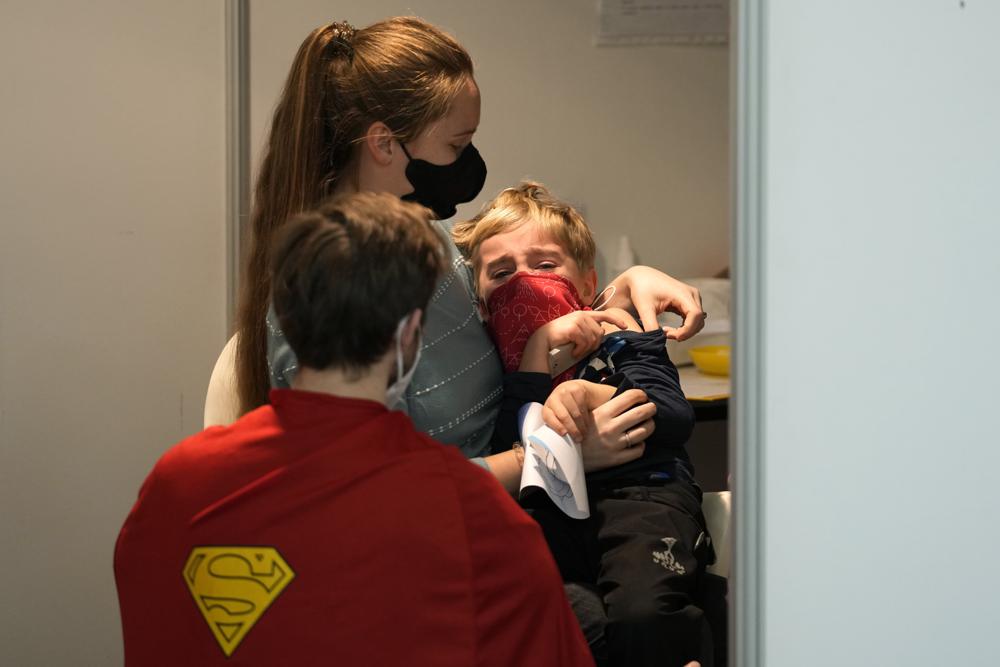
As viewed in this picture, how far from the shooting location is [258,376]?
160 centimetres

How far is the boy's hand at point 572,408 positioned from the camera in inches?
54.5

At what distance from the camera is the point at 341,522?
0.98 meters

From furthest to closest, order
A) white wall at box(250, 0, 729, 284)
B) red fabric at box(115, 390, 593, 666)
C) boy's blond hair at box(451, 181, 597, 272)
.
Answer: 1. white wall at box(250, 0, 729, 284)
2. boy's blond hair at box(451, 181, 597, 272)
3. red fabric at box(115, 390, 593, 666)

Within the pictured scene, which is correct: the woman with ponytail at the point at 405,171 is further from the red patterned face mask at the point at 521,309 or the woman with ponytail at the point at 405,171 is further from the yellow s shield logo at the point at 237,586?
the yellow s shield logo at the point at 237,586

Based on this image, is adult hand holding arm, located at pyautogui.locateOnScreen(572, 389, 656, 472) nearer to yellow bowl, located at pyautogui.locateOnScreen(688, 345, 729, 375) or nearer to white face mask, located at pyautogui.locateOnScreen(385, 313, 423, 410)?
white face mask, located at pyautogui.locateOnScreen(385, 313, 423, 410)

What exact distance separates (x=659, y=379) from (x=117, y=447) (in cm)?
141

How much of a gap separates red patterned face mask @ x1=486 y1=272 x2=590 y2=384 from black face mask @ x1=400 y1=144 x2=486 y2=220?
0.51 feet

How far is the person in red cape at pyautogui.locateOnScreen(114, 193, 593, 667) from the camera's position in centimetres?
97

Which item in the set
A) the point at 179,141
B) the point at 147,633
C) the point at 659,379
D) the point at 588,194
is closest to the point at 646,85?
the point at 588,194

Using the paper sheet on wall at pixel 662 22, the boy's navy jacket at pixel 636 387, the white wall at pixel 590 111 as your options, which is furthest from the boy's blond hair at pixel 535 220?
the paper sheet on wall at pixel 662 22

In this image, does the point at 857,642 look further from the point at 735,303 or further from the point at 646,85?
the point at 646,85

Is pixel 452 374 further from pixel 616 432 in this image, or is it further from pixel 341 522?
pixel 341 522

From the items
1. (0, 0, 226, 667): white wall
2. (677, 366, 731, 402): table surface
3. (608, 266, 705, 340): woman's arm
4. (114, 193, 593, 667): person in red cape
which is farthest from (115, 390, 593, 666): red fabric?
(0, 0, 226, 667): white wall

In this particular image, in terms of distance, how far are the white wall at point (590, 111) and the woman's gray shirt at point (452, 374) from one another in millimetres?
1152
